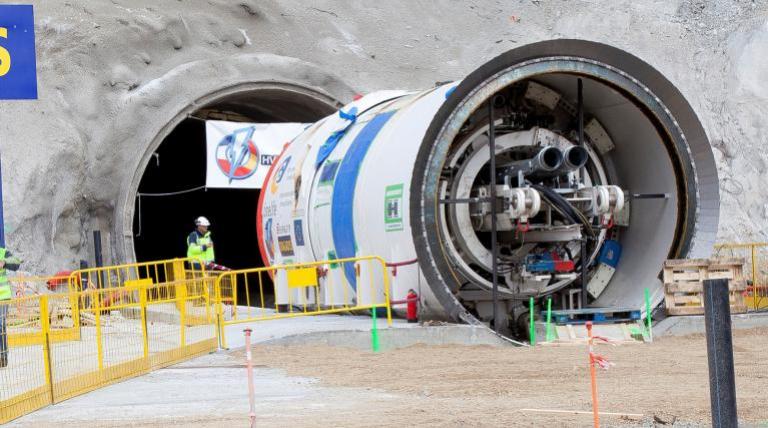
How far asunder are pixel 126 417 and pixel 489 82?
22.4ft

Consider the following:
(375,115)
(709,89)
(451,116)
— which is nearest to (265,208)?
(375,115)

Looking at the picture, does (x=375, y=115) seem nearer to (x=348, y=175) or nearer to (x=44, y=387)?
(x=348, y=175)

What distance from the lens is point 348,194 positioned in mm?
16422

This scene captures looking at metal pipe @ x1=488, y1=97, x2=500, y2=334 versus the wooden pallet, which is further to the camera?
the wooden pallet

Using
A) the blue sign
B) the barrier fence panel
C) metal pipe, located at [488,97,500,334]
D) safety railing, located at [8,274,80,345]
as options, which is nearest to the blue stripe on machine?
metal pipe, located at [488,97,500,334]

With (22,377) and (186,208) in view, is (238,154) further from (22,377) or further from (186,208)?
(22,377)

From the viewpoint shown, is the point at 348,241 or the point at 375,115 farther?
the point at 375,115

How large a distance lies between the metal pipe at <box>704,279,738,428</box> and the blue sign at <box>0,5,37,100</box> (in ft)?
29.7

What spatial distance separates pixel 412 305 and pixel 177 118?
1237 cm

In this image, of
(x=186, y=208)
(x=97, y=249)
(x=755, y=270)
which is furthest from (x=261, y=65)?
Result: (x=755, y=270)

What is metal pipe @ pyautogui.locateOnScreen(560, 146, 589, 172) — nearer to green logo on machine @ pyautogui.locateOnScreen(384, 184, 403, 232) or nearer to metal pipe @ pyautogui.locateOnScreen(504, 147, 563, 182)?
metal pipe @ pyautogui.locateOnScreen(504, 147, 563, 182)

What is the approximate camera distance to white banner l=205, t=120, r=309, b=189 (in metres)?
26.5

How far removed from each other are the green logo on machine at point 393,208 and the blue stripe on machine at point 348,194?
3.48 ft

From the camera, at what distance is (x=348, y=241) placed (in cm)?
1648
